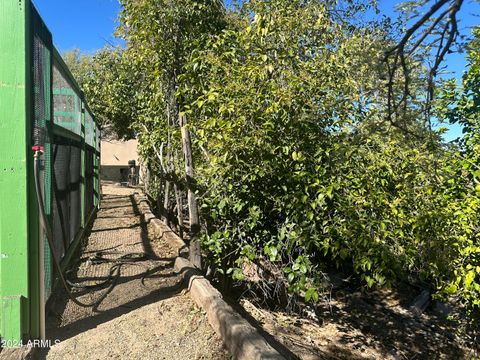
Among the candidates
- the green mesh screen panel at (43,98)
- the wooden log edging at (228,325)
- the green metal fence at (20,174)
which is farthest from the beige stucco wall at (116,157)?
the green metal fence at (20,174)

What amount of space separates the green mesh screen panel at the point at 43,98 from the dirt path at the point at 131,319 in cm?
49

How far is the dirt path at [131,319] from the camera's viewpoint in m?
3.54

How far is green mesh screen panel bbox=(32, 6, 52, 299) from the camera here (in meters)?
3.44

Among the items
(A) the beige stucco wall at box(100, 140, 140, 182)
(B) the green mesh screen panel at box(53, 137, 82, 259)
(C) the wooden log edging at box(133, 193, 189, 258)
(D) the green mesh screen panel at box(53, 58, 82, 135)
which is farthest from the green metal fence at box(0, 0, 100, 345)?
(A) the beige stucco wall at box(100, 140, 140, 182)

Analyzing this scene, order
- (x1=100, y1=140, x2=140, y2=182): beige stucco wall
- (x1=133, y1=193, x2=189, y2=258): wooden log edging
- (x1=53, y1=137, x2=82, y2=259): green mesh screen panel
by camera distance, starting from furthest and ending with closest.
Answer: (x1=100, y1=140, x2=140, y2=182): beige stucco wall
(x1=133, y1=193, x2=189, y2=258): wooden log edging
(x1=53, y1=137, x2=82, y2=259): green mesh screen panel

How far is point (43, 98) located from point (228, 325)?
2.56 meters

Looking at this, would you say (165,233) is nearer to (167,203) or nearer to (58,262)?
(167,203)

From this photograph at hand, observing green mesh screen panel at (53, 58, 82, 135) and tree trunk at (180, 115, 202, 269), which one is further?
tree trunk at (180, 115, 202, 269)

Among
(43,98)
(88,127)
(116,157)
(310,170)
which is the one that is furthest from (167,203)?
(116,157)

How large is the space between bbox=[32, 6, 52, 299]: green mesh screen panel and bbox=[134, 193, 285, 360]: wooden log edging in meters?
1.49

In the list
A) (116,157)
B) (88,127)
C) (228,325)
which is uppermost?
(88,127)

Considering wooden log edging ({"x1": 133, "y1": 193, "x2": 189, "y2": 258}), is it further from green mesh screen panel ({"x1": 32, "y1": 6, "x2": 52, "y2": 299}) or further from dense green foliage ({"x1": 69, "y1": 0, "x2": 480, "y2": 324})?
green mesh screen panel ({"x1": 32, "y1": 6, "x2": 52, "y2": 299})

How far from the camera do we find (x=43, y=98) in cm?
378

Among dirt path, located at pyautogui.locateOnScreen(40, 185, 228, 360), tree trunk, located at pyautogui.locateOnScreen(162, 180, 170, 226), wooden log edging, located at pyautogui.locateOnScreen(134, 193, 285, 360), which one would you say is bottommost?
dirt path, located at pyautogui.locateOnScreen(40, 185, 228, 360)
